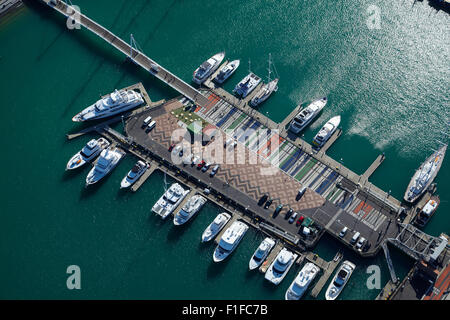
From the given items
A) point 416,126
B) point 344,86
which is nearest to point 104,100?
point 344,86

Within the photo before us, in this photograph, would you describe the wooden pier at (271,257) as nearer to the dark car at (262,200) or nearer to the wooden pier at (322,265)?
the wooden pier at (322,265)

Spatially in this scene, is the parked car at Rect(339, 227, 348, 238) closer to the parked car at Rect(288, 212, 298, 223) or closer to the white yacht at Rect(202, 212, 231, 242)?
the parked car at Rect(288, 212, 298, 223)

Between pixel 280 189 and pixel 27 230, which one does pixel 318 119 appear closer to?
pixel 280 189

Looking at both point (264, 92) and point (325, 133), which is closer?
point (325, 133)

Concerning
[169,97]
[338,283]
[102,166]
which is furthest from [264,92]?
[338,283]

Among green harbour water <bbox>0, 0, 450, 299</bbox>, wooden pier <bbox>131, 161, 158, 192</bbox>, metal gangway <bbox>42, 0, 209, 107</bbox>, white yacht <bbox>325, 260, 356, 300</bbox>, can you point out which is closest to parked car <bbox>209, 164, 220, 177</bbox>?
green harbour water <bbox>0, 0, 450, 299</bbox>

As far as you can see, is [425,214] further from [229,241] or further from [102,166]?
[102,166]
